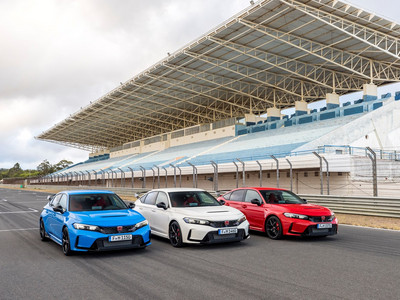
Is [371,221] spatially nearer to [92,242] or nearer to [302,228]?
[302,228]

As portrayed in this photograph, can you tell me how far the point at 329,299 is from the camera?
464cm

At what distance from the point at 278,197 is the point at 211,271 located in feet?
16.1

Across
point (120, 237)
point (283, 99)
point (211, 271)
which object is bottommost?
point (211, 271)

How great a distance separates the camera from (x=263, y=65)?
1441 inches

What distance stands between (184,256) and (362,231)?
628 cm

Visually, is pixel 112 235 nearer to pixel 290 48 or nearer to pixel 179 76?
pixel 290 48

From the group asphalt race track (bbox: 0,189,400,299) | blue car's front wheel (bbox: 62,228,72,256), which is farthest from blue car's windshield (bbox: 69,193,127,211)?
asphalt race track (bbox: 0,189,400,299)

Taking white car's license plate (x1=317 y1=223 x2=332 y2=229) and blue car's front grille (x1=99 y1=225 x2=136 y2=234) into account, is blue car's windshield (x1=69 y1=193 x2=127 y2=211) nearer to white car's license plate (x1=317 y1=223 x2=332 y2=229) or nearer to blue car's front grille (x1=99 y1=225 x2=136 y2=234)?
blue car's front grille (x1=99 y1=225 x2=136 y2=234)

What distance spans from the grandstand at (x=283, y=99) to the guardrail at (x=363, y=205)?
22.6 inches

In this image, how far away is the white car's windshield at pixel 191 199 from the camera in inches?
361

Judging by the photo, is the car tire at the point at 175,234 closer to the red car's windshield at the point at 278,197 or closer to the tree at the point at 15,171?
the red car's windshield at the point at 278,197

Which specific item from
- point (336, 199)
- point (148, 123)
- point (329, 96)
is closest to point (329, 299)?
point (336, 199)

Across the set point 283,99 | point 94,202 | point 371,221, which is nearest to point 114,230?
point 94,202

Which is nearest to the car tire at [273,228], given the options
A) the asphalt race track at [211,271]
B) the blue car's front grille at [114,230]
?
the asphalt race track at [211,271]
